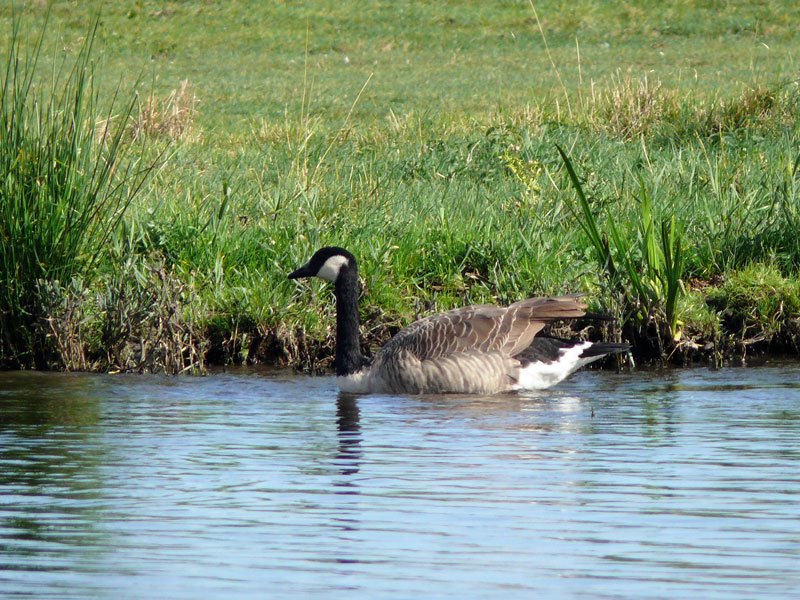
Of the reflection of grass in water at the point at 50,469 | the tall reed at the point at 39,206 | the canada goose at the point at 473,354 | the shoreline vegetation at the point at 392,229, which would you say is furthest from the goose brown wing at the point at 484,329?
the tall reed at the point at 39,206

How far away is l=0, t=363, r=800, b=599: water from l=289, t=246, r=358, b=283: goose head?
0.90 meters

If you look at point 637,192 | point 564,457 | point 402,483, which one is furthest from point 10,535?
point 637,192

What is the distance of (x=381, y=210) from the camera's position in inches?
457

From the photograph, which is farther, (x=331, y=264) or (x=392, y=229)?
(x=392, y=229)

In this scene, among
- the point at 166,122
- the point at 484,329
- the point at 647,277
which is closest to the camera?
the point at 484,329

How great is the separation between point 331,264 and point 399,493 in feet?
12.3

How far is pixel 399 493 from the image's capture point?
5965mm

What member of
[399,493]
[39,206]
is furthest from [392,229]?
[399,493]

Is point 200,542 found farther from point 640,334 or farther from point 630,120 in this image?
point 630,120

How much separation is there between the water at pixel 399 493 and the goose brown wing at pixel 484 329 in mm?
349

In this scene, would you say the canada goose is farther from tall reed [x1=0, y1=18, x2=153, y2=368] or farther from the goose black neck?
tall reed [x1=0, y1=18, x2=153, y2=368]

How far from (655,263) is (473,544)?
5156mm

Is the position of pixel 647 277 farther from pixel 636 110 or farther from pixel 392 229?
pixel 636 110

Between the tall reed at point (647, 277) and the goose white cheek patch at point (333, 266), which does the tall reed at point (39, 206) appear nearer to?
the goose white cheek patch at point (333, 266)
